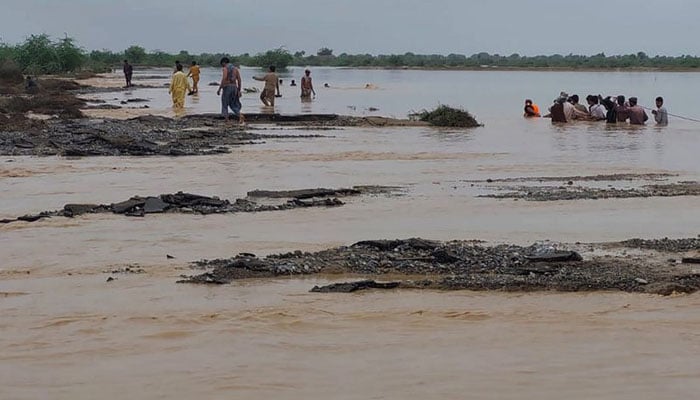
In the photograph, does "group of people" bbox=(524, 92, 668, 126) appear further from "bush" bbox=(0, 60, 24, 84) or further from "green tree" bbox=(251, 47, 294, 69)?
"green tree" bbox=(251, 47, 294, 69)

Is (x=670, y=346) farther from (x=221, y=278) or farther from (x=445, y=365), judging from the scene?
(x=221, y=278)

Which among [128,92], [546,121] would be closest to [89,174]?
[546,121]

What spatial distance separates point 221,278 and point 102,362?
2.03 m

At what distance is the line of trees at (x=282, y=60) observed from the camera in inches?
2192

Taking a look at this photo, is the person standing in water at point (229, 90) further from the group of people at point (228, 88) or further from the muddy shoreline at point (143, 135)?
the muddy shoreline at point (143, 135)

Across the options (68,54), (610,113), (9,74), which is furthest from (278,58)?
(610,113)

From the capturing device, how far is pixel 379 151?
18469 mm

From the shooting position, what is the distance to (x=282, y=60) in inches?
3762

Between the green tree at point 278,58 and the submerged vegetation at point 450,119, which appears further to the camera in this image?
the green tree at point 278,58

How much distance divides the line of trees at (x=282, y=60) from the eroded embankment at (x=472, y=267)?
158 ft

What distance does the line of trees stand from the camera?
183 feet

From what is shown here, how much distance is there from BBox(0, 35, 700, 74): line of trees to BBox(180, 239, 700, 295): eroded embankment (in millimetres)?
48288

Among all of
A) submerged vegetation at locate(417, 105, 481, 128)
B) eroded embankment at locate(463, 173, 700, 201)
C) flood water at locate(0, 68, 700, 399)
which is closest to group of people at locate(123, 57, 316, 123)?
submerged vegetation at locate(417, 105, 481, 128)

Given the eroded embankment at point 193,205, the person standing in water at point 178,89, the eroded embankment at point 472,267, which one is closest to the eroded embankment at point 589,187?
the eroded embankment at point 193,205
